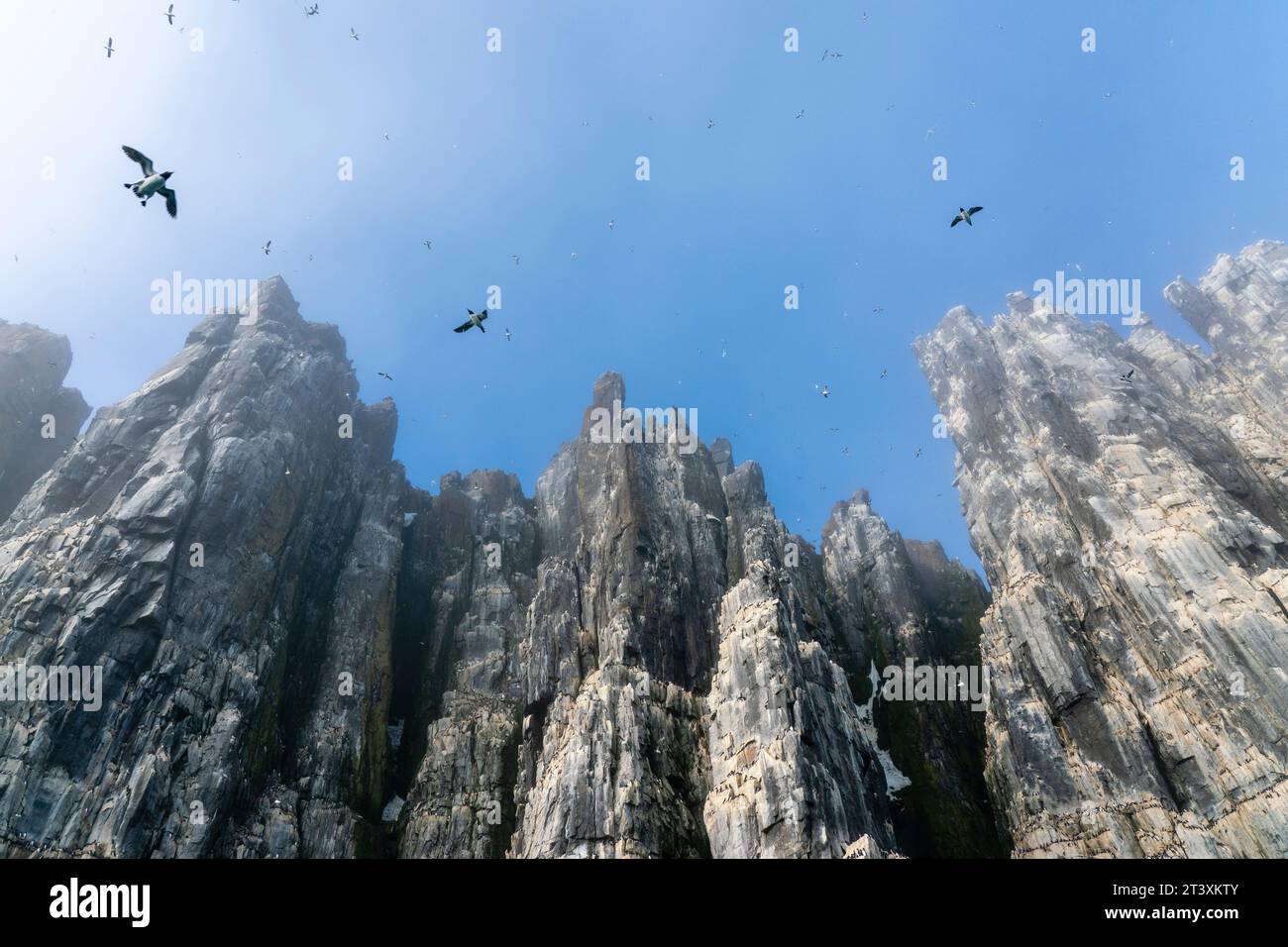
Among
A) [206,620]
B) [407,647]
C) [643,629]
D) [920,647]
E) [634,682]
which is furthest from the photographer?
[920,647]

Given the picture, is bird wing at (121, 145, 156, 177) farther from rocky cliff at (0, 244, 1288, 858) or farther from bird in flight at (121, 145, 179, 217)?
rocky cliff at (0, 244, 1288, 858)

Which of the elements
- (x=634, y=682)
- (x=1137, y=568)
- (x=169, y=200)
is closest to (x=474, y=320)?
(x=169, y=200)

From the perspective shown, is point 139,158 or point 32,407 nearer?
point 139,158

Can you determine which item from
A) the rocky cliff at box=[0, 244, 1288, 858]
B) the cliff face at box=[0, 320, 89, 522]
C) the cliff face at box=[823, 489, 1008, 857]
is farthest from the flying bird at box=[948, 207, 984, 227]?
the cliff face at box=[0, 320, 89, 522]

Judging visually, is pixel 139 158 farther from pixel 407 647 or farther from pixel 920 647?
pixel 920 647

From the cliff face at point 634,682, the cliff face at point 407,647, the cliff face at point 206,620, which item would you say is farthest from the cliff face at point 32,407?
the cliff face at point 634,682
